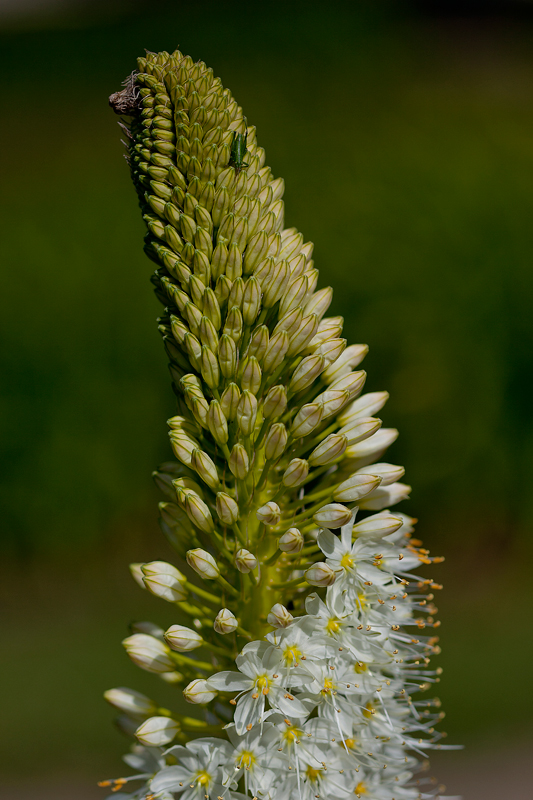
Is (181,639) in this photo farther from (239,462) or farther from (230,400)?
(230,400)

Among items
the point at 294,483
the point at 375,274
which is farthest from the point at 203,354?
the point at 375,274

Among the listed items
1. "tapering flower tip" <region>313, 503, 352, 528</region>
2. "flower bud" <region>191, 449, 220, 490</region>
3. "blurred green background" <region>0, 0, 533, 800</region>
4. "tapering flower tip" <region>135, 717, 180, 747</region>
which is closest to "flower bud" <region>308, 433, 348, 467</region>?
"tapering flower tip" <region>313, 503, 352, 528</region>

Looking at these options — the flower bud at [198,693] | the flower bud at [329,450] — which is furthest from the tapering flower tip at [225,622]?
the flower bud at [329,450]

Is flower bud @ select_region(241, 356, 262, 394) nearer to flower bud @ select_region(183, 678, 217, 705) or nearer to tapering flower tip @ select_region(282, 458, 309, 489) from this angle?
tapering flower tip @ select_region(282, 458, 309, 489)

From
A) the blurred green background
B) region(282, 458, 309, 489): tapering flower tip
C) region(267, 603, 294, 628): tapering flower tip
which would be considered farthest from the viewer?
the blurred green background

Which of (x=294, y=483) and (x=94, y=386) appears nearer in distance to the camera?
(x=294, y=483)

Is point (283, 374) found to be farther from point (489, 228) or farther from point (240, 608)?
point (489, 228)

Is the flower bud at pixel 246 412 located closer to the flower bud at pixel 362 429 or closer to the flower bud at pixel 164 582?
the flower bud at pixel 362 429
